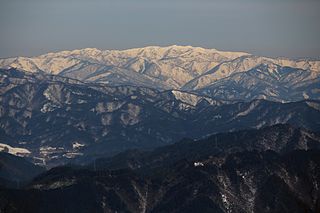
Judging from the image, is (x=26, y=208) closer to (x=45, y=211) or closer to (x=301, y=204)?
(x=45, y=211)

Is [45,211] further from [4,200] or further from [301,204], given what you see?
[301,204]

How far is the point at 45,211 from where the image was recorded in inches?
7864

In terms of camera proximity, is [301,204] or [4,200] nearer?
[301,204]

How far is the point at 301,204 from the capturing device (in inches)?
3661

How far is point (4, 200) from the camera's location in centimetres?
19425

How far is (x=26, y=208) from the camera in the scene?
195 m

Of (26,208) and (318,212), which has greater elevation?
(318,212)

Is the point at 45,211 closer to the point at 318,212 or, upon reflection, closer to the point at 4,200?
the point at 4,200

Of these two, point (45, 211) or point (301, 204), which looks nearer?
point (301, 204)

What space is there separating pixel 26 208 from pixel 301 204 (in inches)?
4604

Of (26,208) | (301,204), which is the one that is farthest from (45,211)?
(301,204)

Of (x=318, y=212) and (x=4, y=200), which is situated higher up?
(x=318, y=212)

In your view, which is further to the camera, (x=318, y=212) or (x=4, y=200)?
(x=4, y=200)

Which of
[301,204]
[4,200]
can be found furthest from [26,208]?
[301,204]
